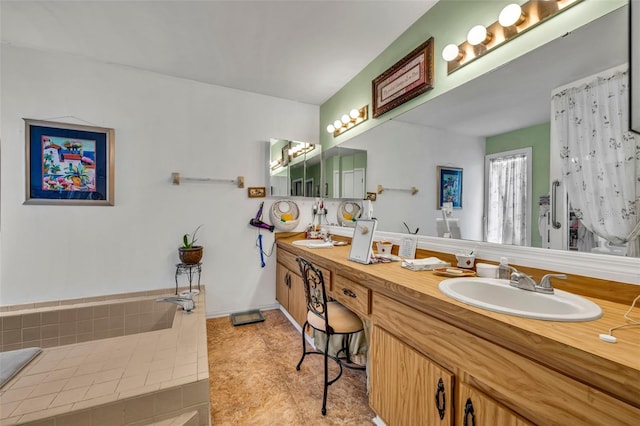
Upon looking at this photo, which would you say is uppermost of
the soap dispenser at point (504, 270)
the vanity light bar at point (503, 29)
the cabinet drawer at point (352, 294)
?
the vanity light bar at point (503, 29)

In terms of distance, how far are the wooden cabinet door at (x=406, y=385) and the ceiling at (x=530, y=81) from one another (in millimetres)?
1240

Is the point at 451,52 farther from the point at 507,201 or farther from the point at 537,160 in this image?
the point at 507,201

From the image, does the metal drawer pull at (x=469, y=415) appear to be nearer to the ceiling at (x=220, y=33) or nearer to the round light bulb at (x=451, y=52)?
the round light bulb at (x=451, y=52)

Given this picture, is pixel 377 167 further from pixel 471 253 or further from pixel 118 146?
pixel 118 146

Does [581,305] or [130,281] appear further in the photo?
[130,281]

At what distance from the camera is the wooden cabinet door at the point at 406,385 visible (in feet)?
3.23

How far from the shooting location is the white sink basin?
2.60 feet

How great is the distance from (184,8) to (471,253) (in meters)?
2.50

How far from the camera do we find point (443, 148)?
5.71ft

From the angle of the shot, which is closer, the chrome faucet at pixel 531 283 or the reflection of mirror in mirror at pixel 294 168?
the chrome faucet at pixel 531 283

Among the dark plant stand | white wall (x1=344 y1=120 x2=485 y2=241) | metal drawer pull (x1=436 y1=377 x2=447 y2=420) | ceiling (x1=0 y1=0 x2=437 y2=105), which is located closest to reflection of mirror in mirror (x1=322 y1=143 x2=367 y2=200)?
white wall (x1=344 y1=120 x2=485 y2=241)

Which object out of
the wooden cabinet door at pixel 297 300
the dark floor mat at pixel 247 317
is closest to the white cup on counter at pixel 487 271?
the wooden cabinet door at pixel 297 300

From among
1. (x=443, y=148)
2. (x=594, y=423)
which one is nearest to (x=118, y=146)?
(x=443, y=148)

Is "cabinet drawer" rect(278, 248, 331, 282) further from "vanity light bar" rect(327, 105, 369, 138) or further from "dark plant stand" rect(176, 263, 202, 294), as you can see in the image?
"vanity light bar" rect(327, 105, 369, 138)
